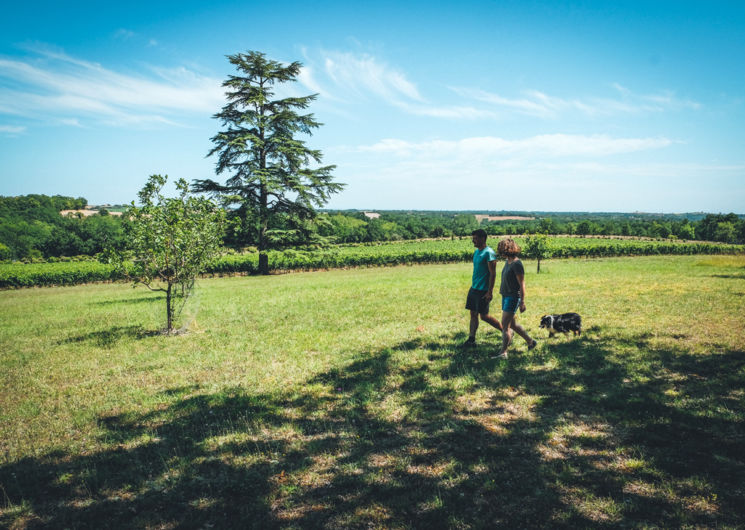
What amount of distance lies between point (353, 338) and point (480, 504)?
19.2ft

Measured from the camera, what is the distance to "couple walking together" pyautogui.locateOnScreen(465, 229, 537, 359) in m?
6.35

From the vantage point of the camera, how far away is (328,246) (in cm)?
3228

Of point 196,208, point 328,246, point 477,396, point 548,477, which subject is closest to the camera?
point 548,477

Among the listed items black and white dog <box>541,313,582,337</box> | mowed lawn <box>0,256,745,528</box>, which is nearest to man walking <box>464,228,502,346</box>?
mowed lawn <box>0,256,745,528</box>

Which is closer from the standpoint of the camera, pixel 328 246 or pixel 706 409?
pixel 706 409

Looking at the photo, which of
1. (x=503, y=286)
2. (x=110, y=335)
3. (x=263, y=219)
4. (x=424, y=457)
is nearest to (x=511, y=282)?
(x=503, y=286)

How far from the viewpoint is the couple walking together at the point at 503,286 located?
6354 mm

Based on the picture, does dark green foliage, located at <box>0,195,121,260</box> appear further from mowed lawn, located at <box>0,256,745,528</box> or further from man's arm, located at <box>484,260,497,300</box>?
man's arm, located at <box>484,260,497,300</box>

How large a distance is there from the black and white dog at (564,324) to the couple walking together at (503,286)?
4.74ft

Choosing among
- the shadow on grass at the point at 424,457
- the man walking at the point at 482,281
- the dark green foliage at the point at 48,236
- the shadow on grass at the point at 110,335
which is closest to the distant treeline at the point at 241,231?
the dark green foliage at the point at 48,236

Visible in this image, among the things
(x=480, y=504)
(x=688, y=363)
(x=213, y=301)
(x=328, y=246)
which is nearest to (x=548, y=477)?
(x=480, y=504)

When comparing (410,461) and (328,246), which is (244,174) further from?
(410,461)

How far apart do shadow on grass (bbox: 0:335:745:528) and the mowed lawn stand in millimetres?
21

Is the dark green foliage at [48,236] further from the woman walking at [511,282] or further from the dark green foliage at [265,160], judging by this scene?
the woman walking at [511,282]
